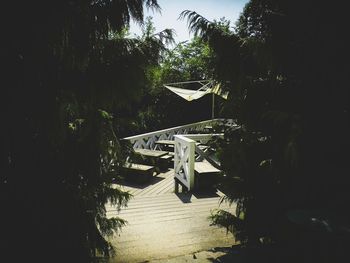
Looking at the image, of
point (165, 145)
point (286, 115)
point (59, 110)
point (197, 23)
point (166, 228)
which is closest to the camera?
point (59, 110)

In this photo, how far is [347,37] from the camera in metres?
3.13

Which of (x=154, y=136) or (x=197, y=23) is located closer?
(x=197, y=23)

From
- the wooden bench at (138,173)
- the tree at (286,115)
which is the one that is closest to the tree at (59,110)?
the tree at (286,115)

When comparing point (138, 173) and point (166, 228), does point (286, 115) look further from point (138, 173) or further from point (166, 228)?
point (138, 173)

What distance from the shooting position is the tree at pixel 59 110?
222 cm

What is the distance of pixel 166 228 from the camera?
4.53 meters

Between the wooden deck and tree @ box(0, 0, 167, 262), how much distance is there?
1119 mm

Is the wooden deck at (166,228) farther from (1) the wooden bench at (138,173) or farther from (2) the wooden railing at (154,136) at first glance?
(2) the wooden railing at (154,136)

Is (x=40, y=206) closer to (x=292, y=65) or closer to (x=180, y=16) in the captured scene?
(x=180, y=16)

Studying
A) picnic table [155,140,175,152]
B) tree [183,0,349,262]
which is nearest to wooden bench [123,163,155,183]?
picnic table [155,140,175,152]

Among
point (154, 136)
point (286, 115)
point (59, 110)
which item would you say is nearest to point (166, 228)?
point (286, 115)

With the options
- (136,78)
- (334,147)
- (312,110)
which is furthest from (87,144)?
(334,147)

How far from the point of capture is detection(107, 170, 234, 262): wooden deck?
149 inches

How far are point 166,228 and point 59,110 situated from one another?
3011 mm
